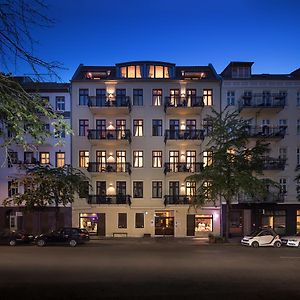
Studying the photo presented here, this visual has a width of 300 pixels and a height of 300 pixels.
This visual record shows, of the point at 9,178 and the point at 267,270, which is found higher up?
the point at 9,178

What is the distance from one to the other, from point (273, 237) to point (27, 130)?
1086 inches

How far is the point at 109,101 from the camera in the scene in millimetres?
37094

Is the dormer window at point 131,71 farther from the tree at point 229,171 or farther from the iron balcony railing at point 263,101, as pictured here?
the iron balcony railing at point 263,101

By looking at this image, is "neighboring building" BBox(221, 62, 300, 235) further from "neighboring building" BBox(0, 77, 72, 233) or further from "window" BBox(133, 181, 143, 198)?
"neighboring building" BBox(0, 77, 72, 233)

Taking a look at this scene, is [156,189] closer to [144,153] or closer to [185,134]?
[144,153]

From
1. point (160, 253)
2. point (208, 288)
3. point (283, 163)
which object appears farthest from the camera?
point (283, 163)

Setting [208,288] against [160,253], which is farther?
[160,253]

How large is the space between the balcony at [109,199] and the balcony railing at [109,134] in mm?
5687

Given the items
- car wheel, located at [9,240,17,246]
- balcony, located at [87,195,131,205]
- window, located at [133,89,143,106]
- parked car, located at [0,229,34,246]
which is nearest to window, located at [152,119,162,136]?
window, located at [133,89,143,106]

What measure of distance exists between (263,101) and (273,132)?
3.29 meters

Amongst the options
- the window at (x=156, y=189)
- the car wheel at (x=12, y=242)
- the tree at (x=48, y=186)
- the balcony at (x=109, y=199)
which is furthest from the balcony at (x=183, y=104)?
the car wheel at (x=12, y=242)

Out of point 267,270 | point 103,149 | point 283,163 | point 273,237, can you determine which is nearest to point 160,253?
point 267,270

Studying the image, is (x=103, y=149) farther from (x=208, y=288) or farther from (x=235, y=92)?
(x=208, y=288)

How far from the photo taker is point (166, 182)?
38.1 meters
